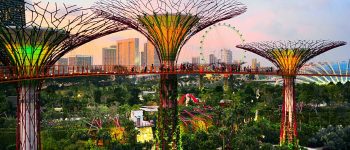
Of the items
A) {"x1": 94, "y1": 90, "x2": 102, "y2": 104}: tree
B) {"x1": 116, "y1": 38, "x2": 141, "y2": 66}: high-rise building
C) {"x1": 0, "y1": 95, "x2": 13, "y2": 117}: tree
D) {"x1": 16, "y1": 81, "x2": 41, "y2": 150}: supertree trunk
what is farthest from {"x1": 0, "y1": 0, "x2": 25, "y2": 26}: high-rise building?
{"x1": 116, "y1": 38, "x2": 141, "y2": 66}: high-rise building

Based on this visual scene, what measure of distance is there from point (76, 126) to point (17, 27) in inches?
1190

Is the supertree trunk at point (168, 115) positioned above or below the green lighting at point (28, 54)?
below

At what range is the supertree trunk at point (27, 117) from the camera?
50.0 feet

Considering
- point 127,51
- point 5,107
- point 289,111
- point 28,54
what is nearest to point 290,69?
point 289,111

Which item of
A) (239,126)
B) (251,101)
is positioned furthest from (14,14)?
(251,101)

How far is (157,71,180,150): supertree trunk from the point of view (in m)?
20.1

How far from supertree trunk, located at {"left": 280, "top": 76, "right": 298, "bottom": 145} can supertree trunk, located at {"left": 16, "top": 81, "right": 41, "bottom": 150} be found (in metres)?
16.1

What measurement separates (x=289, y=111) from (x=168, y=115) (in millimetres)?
9354

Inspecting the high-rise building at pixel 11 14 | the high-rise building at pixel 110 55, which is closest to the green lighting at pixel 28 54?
the high-rise building at pixel 11 14

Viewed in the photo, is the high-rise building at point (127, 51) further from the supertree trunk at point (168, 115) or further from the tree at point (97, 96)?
the supertree trunk at point (168, 115)

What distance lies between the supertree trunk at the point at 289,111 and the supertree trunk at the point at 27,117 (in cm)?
1608

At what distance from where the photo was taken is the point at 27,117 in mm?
15250

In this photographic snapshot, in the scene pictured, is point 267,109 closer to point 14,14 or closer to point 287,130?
point 287,130

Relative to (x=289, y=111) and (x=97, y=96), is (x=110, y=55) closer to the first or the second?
(x=97, y=96)
